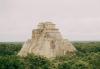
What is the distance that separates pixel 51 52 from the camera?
55406 mm

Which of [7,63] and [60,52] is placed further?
[60,52]

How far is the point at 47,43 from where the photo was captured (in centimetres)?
5541

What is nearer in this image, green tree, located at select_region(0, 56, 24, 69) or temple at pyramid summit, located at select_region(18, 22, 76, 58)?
green tree, located at select_region(0, 56, 24, 69)

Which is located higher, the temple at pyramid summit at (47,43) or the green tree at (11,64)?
the temple at pyramid summit at (47,43)

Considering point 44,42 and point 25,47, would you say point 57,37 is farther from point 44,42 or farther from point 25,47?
point 25,47

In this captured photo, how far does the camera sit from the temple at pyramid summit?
2181 inches

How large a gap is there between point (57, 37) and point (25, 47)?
19.3 ft

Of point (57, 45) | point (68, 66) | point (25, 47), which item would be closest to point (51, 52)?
point (57, 45)

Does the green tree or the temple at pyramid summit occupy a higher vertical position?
the temple at pyramid summit

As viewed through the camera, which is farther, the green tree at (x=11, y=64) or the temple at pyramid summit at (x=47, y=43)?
the temple at pyramid summit at (x=47, y=43)

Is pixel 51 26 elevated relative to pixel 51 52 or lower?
elevated

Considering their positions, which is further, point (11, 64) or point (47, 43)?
point (47, 43)

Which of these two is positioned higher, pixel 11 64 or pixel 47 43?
pixel 47 43

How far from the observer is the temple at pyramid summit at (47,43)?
55406mm
